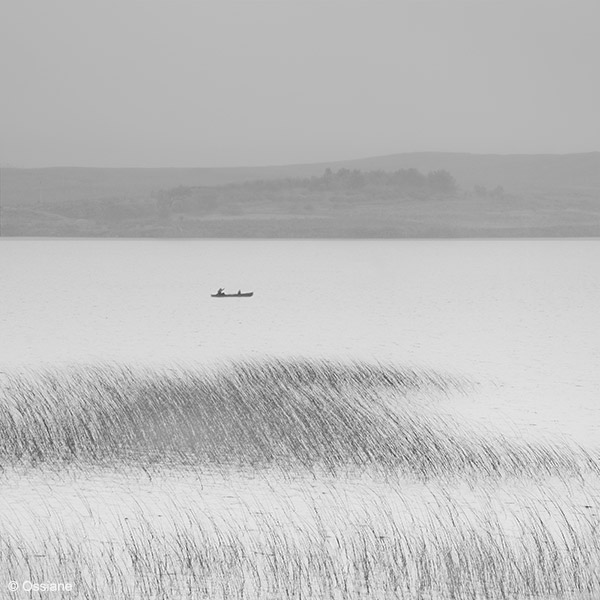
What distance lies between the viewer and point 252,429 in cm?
1492

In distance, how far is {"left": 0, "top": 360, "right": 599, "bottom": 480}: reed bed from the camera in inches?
523

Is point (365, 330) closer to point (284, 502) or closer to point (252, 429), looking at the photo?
point (252, 429)

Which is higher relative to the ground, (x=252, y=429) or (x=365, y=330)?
(x=252, y=429)

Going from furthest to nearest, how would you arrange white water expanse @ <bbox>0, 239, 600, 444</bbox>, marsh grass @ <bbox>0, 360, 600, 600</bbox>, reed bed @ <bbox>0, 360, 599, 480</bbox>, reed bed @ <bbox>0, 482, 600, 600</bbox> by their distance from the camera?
white water expanse @ <bbox>0, 239, 600, 444</bbox>, reed bed @ <bbox>0, 360, 599, 480</bbox>, marsh grass @ <bbox>0, 360, 600, 600</bbox>, reed bed @ <bbox>0, 482, 600, 600</bbox>

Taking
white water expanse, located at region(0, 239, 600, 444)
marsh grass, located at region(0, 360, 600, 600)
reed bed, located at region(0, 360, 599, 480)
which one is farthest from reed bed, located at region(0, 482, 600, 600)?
white water expanse, located at region(0, 239, 600, 444)

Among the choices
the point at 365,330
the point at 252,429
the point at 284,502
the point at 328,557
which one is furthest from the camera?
the point at 365,330

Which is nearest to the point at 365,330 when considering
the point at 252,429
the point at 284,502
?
the point at 252,429

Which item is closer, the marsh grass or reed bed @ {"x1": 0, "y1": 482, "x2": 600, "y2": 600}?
reed bed @ {"x1": 0, "y1": 482, "x2": 600, "y2": 600}

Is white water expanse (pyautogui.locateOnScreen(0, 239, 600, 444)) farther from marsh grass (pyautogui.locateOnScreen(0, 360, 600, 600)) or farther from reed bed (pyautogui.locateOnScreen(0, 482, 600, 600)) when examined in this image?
Result: reed bed (pyautogui.locateOnScreen(0, 482, 600, 600))

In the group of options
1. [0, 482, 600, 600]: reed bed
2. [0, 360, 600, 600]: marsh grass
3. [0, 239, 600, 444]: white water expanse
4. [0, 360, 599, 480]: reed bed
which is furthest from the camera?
[0, 239, 600, 444]: white water expanse

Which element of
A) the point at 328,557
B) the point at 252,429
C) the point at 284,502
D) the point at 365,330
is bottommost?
the point at 365,330

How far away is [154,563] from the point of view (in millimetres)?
9250

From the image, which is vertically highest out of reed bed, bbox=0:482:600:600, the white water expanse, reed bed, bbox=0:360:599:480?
reed bed, bbox=0:482:600:600

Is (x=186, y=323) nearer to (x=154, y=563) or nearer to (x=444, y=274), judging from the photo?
(x=154, y=563)
